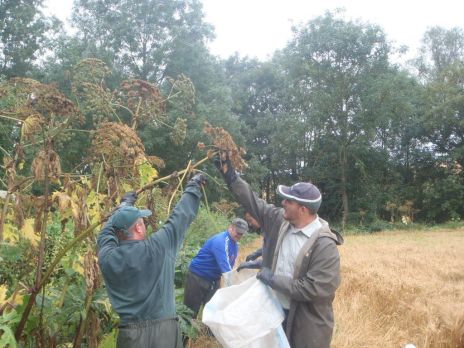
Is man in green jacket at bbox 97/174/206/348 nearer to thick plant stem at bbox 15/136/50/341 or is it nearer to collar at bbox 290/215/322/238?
thick plant stem at bbox 15/136/50/341

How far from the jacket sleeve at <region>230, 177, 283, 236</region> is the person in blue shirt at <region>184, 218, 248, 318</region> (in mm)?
2128

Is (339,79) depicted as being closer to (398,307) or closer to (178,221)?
(398,307)

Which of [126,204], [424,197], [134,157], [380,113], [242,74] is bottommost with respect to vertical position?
[424,197]

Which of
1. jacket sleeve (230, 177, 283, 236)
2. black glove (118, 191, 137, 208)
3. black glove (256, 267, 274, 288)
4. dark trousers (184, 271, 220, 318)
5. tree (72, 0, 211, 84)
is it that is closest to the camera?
black glove (118, 191, 137, 208)

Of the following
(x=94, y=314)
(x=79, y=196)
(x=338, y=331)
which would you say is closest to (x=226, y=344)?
(x=94, y=314)

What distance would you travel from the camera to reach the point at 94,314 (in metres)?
3.61

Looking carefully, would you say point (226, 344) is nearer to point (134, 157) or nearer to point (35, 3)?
point (134, 157)

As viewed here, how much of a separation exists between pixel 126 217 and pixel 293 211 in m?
1.26

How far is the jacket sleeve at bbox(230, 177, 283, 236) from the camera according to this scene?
3926 millimetres

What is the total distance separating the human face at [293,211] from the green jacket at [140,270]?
0.80 m

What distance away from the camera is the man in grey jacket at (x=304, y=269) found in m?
3.44

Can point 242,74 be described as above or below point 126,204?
above

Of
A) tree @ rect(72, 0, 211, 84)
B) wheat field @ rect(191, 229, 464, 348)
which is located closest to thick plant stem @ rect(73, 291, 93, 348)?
wheat field @ rect(191, 229, 464, 348)

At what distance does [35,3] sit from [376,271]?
74.6 ft
